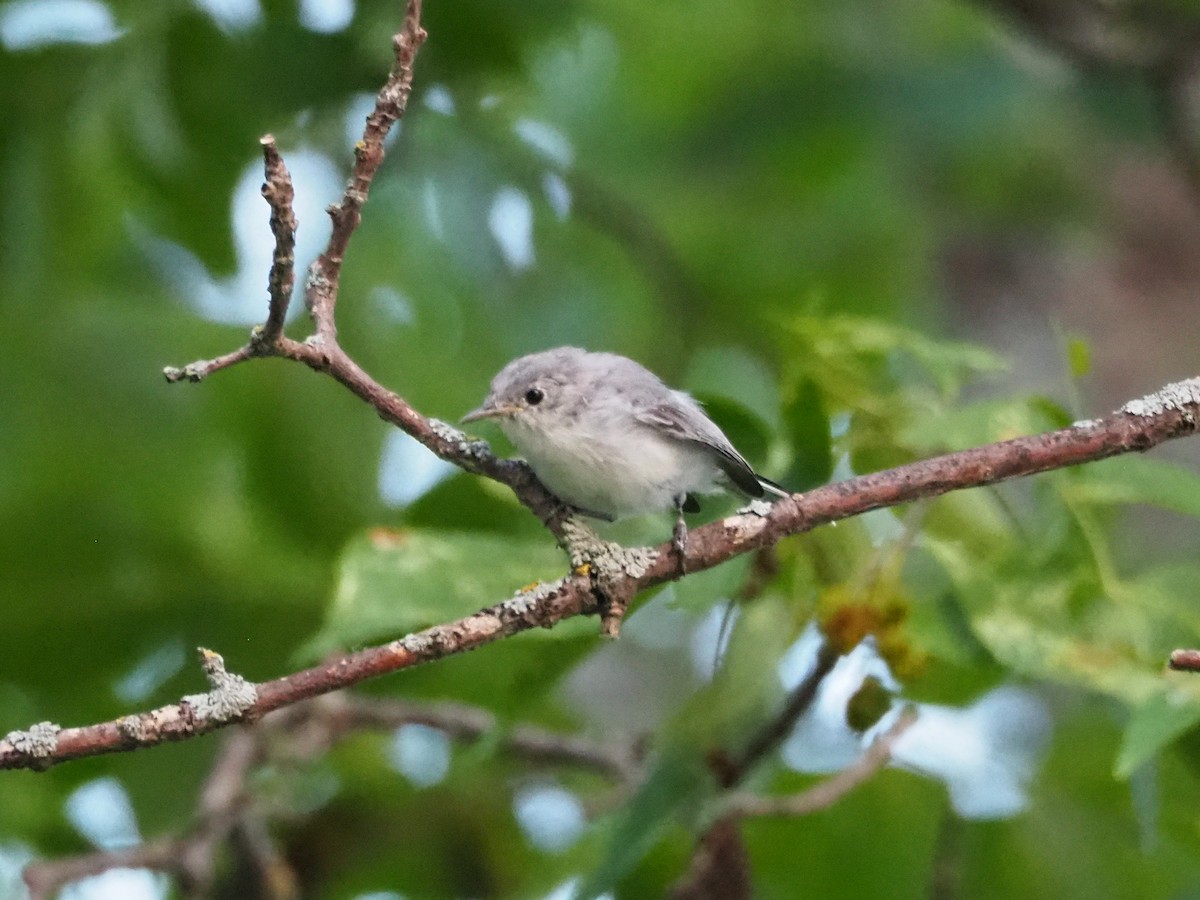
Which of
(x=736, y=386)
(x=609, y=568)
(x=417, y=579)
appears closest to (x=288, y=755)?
(x=417, y=579)

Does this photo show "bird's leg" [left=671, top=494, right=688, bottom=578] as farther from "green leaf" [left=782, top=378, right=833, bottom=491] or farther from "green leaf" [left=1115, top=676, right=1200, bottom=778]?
"green leaf" [left=1115, top=676, right=1200, bottom=778]

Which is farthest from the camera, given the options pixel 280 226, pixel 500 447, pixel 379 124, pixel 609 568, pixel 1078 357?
pixel 500 447

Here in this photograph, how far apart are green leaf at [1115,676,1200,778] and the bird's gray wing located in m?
0.75

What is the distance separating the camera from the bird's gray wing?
7.93 feet

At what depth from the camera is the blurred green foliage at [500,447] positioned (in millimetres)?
2297

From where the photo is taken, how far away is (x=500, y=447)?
289 cm

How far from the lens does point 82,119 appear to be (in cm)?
352

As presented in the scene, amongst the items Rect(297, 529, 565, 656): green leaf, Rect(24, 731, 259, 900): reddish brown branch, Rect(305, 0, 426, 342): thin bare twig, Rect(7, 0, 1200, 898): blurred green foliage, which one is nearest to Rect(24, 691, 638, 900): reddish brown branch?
Rect(24, 731, 259, 900): reddish brown branch

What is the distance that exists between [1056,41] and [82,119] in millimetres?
2749

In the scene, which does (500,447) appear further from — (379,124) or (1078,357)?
(379,124)

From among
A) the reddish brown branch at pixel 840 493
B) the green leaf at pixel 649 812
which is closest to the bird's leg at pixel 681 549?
the reddish brown branch at pixel 840 493

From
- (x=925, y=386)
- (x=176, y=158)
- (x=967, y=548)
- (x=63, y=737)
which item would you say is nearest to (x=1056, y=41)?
(x=925, y=386)

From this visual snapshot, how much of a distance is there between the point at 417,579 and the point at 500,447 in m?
0.61

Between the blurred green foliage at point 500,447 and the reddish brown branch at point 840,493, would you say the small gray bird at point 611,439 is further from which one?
the reddish brown branch at point 840,493
